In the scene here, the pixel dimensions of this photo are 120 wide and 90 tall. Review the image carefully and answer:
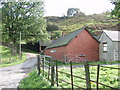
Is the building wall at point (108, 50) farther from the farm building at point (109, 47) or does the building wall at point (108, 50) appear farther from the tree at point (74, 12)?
the tree at point (74, 12)

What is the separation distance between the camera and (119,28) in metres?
40.2

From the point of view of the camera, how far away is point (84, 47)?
18.2m

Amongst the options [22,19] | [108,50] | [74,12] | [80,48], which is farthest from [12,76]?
[74,12]

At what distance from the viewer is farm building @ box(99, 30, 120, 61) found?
16984 millimetres

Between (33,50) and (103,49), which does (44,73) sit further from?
(33,50)

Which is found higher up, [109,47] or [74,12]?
[74,12]

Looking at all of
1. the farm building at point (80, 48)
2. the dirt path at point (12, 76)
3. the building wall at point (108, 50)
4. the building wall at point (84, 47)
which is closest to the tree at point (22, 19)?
the farm building at point (80, 48)

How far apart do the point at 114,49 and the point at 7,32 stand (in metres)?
18.8

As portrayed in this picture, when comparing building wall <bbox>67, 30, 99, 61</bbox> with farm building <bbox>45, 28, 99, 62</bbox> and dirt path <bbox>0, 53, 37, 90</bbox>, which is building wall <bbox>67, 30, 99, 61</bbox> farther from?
dirt path <bbox>0, 53, 37, 90</bbox>

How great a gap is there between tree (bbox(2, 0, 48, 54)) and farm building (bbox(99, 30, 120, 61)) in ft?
40.4

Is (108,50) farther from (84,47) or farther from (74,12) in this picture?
(74,12)

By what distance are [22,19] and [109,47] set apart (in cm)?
1636

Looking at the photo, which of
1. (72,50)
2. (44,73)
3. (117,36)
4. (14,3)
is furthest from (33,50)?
(44,73)

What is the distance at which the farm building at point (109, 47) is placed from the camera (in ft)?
55.7
